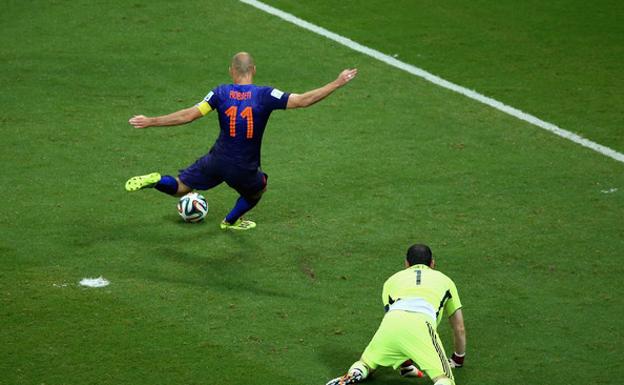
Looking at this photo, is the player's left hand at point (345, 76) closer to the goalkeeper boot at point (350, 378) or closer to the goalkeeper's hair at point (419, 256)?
the goalkeeper's hair at point (419, 256)

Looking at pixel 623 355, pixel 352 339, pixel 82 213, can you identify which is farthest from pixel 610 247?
pixel 82 213

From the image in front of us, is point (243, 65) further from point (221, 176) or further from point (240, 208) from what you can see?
point (240, 208)

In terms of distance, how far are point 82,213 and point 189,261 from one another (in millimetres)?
1688

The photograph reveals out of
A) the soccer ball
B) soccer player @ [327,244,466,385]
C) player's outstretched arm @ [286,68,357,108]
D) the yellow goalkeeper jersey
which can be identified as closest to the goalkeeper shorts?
soccer player @ [327,244,466,385]

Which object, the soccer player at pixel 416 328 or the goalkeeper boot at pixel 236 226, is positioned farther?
the goalkeeper boot at pixel 236 226

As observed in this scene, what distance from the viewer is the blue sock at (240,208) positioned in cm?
1171

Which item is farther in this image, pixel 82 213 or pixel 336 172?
pixel 336 172

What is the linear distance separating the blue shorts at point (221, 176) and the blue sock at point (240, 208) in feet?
0.52

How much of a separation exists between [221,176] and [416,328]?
3.46m

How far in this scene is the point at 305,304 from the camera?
10320mm

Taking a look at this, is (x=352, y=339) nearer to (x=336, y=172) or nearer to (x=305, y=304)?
(x=305, y=304)

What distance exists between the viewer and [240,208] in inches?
463

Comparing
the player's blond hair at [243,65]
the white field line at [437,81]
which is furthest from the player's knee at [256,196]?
the white field line at [437,81]

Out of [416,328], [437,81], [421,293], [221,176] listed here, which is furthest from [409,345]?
[437,81]
